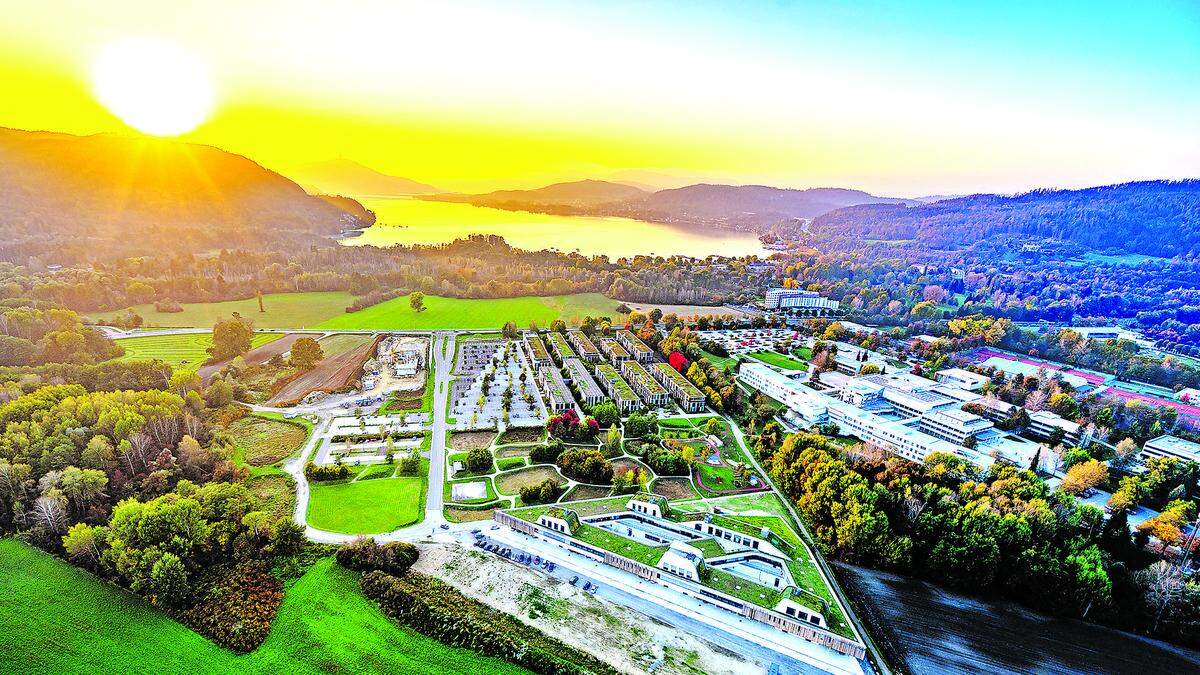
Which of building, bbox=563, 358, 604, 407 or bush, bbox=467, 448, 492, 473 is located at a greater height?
building, bbox=563, 358, 604, 407

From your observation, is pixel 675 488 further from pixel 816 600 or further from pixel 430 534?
pixel 430 534

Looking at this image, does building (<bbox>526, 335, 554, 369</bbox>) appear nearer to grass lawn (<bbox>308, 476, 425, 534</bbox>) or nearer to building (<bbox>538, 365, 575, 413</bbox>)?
building (<bbox>538, 365, 575, 413</bbox>)

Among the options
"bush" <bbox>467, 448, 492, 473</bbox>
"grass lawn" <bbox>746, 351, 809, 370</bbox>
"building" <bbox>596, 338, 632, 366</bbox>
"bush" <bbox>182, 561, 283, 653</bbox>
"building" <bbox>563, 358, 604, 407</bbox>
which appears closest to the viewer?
"bush" <bbox>182, 561, 283, 653</bbox>

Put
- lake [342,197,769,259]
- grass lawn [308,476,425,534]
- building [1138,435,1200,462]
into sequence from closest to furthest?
grass lawn [308,476,425,534]
building [1138,435,1200,462]
lake [342,197,769,259]

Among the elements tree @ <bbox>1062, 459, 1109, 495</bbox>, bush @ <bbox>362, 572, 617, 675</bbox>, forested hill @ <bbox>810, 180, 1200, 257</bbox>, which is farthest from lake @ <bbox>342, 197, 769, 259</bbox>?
bush @ <bbox>362, 572, 617, 675</bbox>

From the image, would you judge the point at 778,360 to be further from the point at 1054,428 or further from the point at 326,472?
the point at 326,472

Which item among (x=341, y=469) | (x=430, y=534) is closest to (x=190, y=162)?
(x=341, y=469)

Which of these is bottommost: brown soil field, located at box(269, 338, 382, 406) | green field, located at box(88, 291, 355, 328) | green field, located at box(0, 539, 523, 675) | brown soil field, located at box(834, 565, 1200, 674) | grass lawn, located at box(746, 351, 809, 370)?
brown soil field, located at box(834, 565, 1200, 674)
